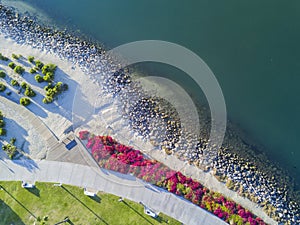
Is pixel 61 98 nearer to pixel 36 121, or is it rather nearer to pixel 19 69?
pixel 36 121

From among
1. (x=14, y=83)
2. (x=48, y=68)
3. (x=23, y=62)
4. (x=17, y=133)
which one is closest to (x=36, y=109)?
(x=17, y=133)

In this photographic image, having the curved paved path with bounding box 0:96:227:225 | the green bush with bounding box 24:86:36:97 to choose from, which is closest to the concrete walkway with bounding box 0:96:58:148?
the curved paved path with bounding box 0:96:227:225

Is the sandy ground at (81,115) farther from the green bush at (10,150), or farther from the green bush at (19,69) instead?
the green bush at (10,150)

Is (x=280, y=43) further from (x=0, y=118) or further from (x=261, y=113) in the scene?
(x=0, y=118)

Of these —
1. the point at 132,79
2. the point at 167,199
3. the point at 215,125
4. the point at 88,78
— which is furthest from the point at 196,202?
the point at 88,78

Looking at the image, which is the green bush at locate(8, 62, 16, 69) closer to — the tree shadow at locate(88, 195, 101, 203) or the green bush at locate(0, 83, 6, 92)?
the green bush at locate(0, 83, 6, 92)

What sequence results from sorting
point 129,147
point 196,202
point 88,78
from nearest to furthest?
point 196,202 < point 129,147 < point 88,78
